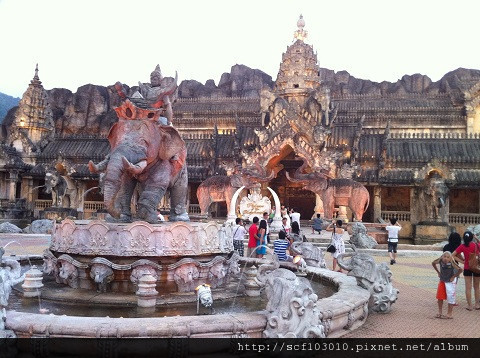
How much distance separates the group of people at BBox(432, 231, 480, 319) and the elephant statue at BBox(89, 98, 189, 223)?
5008 mm

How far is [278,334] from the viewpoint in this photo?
5.83 meters

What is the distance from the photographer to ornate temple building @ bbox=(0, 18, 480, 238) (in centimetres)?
3048

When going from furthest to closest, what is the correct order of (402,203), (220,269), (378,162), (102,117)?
(102,117) → (402,203) → (378,162) → (220,269)

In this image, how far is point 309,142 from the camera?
30.1 metres

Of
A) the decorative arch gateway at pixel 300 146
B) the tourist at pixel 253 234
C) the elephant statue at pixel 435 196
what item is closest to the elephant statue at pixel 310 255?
the tourist at pixel 253 234

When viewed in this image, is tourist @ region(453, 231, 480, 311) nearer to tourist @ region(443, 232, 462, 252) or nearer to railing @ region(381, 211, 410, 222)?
tourist @ region(443, 232, 462, 252)

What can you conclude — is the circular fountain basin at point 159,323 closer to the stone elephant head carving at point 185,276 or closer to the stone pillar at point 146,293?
the stone pillar at point 146,293

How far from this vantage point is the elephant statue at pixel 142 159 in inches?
351

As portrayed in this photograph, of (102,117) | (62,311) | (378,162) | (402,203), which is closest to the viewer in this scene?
(62,311)

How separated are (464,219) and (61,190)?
86.7 ft

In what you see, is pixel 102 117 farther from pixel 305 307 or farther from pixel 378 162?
pixel 305 307

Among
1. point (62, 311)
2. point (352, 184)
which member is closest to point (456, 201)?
point (352, 184)

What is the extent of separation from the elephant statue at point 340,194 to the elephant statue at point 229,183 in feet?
9.10

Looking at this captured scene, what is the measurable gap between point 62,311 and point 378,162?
28585 mm
